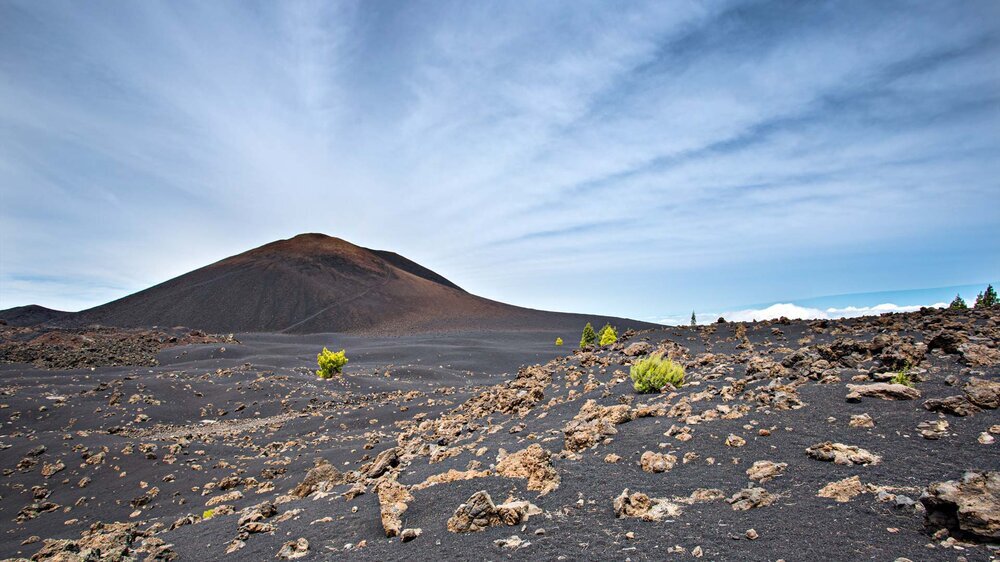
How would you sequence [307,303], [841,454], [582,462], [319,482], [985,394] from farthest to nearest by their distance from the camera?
[307,303] → [319,482] → [582,462] → [985,394] → [841,454]

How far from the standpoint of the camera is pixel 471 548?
148 inches

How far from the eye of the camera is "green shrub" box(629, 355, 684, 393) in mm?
8148

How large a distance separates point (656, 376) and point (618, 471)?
145 inches

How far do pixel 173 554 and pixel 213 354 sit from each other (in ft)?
98.7

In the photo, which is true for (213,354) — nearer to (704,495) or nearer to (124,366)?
(124,366)

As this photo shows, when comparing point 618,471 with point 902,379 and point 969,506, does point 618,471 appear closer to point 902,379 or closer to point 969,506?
point 969,506

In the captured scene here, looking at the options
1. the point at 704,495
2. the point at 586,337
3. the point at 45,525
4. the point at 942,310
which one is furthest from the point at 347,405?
the point at 942,310

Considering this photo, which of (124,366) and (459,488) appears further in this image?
(124,366)

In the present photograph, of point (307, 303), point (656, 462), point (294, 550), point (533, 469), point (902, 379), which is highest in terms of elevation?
point (307, 303)

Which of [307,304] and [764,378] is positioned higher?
[307,304]

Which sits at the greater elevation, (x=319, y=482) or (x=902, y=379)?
(x=902, y=379)

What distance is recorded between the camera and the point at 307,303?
85.3 m

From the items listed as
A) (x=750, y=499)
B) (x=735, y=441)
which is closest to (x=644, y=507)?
(x=750, y=499)

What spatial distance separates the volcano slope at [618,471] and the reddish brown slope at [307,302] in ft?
201
